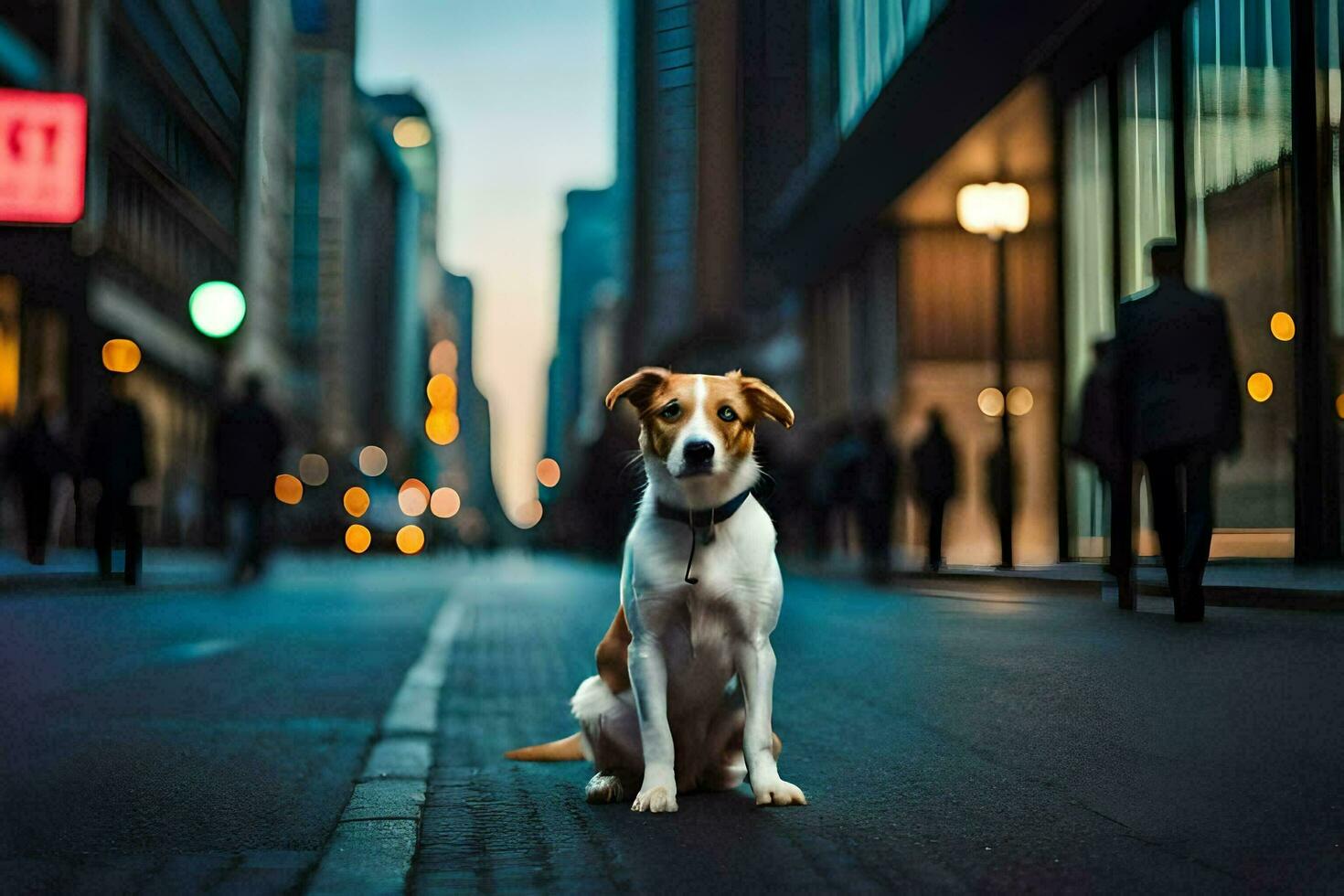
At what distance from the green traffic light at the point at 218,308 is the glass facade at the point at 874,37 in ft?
31.1

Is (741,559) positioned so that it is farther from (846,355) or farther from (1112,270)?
(846,355)

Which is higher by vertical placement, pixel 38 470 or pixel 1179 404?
pixel 38 470

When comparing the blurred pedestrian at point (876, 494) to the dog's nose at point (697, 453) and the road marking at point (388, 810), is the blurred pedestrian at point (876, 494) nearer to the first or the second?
the road marking at point (388, 810)

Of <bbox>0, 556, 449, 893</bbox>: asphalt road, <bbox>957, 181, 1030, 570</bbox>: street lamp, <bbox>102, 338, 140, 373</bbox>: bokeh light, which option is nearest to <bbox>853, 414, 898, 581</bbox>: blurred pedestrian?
<bbox>957, 181, 1030, 570</bbox>: street lamp

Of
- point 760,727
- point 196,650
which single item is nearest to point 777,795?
point 760,727

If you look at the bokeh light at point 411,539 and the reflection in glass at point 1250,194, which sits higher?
the reflection in glass at point 1250,194

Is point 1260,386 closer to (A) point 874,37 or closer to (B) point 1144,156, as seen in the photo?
(B) point 1144,156

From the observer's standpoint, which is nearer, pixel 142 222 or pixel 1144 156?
pixel 1144 156

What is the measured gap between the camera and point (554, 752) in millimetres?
5051

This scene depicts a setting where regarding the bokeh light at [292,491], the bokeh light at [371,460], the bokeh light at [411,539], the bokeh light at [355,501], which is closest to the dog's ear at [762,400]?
the bokeh light at [292,491]

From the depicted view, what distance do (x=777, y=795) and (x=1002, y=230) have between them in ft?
28.0

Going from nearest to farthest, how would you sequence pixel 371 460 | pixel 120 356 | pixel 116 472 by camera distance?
pixel 116 472, pixel 120 356, pixel 371 460

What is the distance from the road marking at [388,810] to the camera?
346 centimetres

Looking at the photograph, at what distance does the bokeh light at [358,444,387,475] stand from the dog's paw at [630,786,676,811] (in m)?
131
